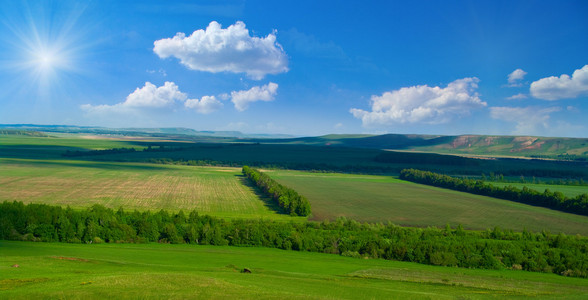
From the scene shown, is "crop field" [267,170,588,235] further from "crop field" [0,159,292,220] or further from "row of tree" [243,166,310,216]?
"crop field" [0,159,292,220]

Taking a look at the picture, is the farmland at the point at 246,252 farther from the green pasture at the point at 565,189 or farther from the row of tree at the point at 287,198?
the green pasture at the point at 565,189

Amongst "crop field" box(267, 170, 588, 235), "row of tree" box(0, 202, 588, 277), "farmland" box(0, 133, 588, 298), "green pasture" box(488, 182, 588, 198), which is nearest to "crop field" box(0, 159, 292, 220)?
"farmland" box(0, 133, 588, 298)

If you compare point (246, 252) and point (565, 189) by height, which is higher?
point (565, 189)

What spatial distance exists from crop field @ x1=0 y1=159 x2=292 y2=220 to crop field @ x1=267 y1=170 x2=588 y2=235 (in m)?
13.4

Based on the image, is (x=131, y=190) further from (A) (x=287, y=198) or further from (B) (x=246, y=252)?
(B) (x=246, y=252)

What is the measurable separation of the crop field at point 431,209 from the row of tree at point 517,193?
358 centimetres

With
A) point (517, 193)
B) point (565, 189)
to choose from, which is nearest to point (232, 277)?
point (517, 193)

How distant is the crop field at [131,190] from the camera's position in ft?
218

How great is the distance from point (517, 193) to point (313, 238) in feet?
207

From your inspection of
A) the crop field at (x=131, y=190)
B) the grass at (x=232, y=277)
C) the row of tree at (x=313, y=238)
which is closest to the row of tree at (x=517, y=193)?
the row of tree at (x=313, y=238)

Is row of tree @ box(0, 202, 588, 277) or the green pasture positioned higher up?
the green pasture

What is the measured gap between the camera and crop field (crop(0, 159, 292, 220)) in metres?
66.4

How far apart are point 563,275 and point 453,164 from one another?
5712 inches

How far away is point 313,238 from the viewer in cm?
4684
